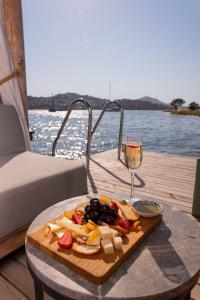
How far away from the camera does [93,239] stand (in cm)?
73

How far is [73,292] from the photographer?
597 mm

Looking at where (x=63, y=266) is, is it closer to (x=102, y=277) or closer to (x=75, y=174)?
(x=102, y=277)

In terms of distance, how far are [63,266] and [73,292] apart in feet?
0.34

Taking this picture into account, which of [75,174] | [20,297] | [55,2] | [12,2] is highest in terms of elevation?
[55,2]

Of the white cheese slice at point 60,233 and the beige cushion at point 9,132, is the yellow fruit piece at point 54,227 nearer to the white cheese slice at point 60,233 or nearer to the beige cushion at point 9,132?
the white cheese slice at point 60,233

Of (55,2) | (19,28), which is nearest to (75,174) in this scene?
(19,28)

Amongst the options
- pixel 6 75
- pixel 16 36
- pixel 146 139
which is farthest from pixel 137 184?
pixel 146 139

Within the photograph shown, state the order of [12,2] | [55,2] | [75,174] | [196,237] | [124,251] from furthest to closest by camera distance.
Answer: [55,2], [12,2], [75,174], [196,237], [124,251]

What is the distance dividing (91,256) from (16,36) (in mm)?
3097

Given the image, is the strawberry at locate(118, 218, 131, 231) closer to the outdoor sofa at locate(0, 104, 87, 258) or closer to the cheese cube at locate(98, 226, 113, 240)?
the cheese cube at locate(98, 226, 113, 240)

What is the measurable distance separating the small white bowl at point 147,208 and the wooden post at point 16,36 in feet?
8.51

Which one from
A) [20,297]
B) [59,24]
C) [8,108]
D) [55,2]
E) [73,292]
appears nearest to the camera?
[73,292]

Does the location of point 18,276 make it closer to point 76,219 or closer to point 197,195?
point 76,219

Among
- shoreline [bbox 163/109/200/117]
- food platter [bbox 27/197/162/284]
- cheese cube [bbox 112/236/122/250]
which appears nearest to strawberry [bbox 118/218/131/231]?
food platter [bbox 27/197/162/284]
